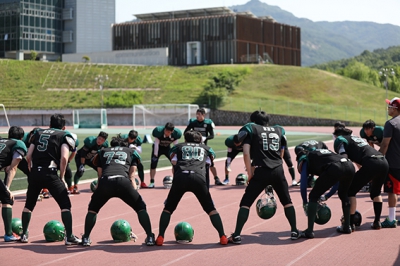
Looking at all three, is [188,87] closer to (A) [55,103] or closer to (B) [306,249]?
(A) [55,103]

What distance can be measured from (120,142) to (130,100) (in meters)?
65.3

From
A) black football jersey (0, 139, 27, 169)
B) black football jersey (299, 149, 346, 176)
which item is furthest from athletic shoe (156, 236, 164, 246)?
black football jersey (0, 139, 27, 169)

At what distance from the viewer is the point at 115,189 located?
9305 mm

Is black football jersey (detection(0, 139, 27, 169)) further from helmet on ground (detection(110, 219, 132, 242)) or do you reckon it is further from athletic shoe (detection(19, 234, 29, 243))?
helmet on ground (detection(110, 219, 132, 242))

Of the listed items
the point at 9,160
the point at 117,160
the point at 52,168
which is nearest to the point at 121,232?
the point at 117,160

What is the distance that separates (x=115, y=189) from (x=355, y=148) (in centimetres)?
405

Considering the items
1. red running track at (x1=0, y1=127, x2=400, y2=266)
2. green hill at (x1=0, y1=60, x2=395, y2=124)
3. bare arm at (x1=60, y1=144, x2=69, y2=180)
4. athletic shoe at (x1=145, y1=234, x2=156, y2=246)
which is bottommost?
red running track at (x1=0, y1=127, x2=400, y2=266)

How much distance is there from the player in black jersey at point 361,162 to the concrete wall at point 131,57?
299 feet

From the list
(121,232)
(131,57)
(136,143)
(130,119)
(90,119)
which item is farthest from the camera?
(131,57)

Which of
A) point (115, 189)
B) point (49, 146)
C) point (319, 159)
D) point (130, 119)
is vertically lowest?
point (130, 119)

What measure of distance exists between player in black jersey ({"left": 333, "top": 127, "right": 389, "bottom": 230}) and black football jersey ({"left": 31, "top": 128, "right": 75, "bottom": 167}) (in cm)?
439

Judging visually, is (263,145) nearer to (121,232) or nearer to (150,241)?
(150,241)

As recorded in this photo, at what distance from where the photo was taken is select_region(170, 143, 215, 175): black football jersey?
946cm

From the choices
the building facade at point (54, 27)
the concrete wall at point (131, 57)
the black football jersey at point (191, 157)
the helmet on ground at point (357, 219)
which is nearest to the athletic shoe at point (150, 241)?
the black football jersey at point (191, 157)
